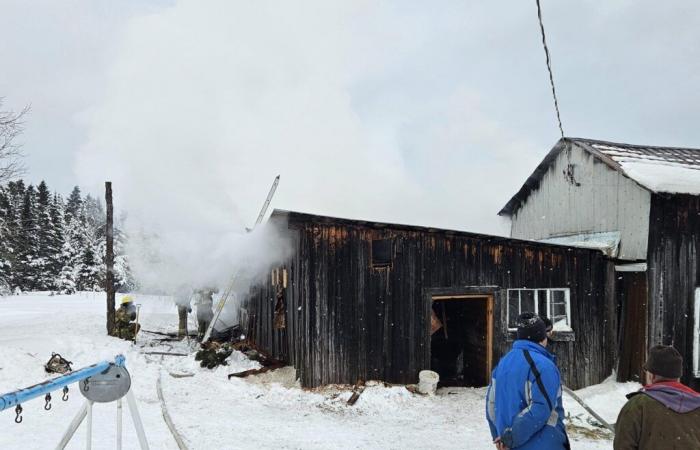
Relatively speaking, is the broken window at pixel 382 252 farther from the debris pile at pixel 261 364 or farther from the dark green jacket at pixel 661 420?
the dark green jacket at pixel 661 420

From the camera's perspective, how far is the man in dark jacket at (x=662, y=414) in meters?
3.02

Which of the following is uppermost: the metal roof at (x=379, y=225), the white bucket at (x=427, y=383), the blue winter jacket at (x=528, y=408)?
the metal roof at (x=379, y=225)

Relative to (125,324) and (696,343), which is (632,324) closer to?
(696,343)

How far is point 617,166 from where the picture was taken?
11547 mm

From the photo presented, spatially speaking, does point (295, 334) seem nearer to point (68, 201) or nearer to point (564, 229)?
point (564, 229)

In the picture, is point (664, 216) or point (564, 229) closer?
point (664, 216)

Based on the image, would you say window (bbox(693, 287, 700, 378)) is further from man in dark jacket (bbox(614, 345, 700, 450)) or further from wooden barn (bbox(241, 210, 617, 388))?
man in dark jacket (bbox(614, 345, 700, 450))

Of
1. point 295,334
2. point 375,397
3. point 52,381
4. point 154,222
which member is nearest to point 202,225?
point 154,222

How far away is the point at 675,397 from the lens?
3086 mm

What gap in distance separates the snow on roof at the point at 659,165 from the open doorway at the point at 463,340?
181 inches

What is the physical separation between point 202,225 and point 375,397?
9.13 metres

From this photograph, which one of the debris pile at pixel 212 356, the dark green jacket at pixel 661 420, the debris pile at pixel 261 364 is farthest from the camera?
the debris pile at pixel 212 356

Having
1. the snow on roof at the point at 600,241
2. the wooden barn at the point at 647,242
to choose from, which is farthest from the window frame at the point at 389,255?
the wooden barn at the point at 647,242

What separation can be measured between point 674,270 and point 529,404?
9559mm
